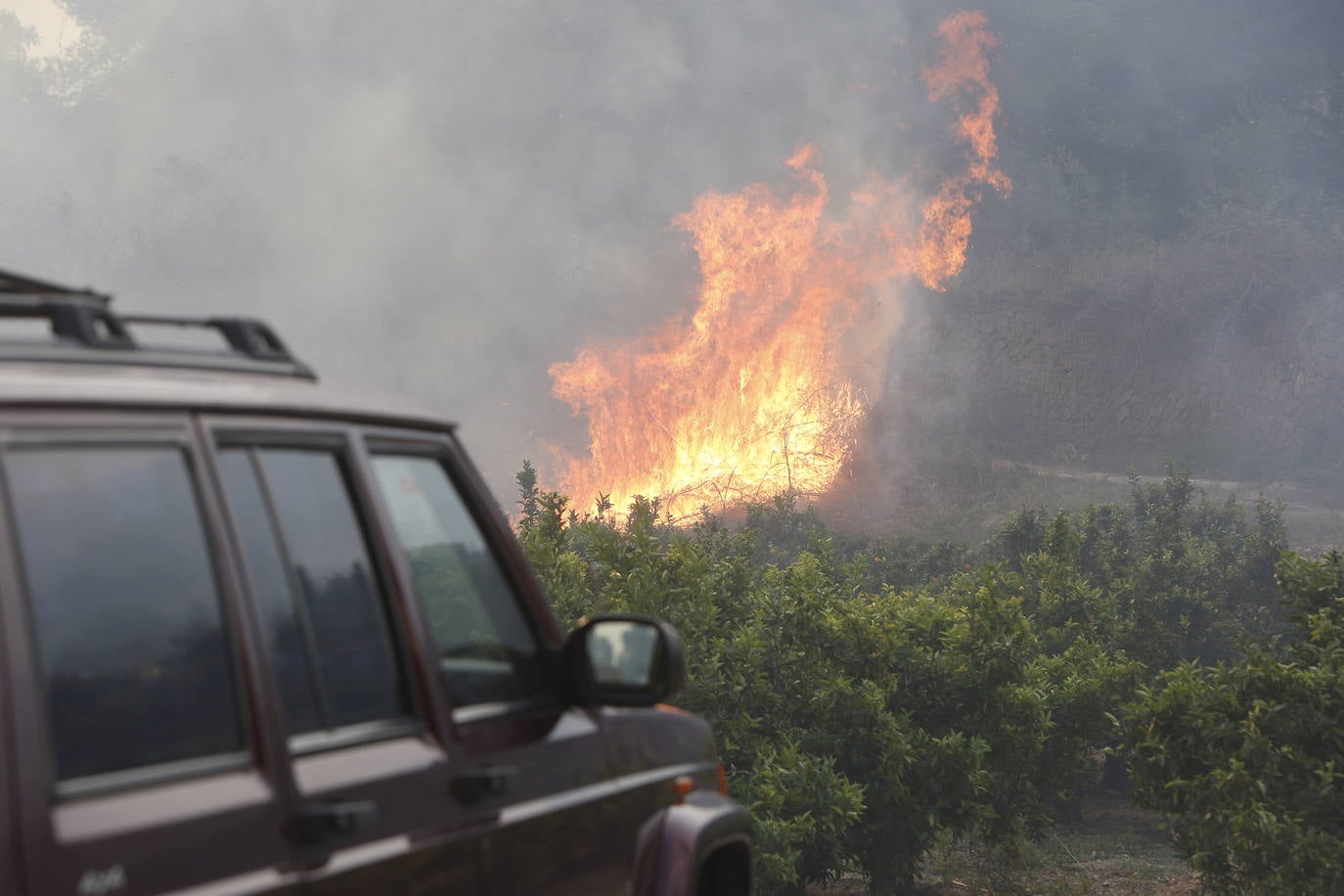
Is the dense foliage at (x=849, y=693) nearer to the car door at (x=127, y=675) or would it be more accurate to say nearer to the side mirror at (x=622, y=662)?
the side mirror at (x=622, y=662)

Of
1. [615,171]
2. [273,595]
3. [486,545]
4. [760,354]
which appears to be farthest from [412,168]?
[273,595]

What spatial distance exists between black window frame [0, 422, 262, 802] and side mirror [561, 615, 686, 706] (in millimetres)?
1021

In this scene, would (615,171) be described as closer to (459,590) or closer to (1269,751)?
(1269,751)

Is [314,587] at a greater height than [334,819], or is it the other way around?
[314,587]

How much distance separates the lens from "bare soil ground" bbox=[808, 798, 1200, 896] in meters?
20.5

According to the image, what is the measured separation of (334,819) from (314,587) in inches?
16.2

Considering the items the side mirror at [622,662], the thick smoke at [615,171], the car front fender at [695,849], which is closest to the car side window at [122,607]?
the side mirror at [622,662]

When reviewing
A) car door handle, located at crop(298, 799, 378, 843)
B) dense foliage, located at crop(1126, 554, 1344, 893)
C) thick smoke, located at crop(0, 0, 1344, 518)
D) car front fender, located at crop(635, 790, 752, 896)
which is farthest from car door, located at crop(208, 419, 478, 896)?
thick smoke, located at crop(0, 0, 1344, 518)

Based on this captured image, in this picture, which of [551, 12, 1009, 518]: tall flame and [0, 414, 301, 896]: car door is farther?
[551, 12, 1009, 518]: tall flame

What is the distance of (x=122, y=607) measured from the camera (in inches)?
75.6

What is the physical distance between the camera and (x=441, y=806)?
2.37 meters

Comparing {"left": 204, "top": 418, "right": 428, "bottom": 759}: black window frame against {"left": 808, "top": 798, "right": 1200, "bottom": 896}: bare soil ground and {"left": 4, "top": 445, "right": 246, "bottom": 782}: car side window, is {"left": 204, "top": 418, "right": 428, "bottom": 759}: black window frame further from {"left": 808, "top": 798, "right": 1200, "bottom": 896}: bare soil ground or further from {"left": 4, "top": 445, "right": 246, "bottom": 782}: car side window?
{"left": 808, "top": 798, "right": 1200, "bottom": 896}: bare soil ground

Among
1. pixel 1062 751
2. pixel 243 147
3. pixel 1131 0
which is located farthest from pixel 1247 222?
pixel 1062 751

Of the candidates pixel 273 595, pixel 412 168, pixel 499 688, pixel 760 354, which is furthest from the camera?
pixel 412 168
